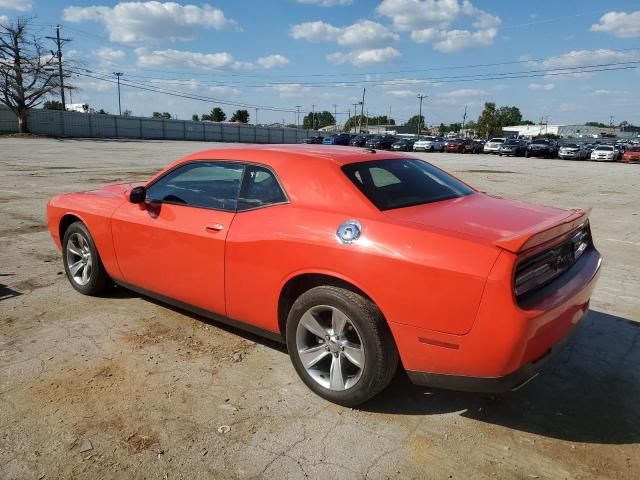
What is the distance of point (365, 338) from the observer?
2764mm

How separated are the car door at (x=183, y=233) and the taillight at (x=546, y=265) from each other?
188cm

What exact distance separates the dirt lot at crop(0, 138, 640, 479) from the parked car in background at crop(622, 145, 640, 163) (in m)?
42.1

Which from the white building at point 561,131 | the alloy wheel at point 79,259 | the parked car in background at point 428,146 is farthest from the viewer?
the white building at point 561,131

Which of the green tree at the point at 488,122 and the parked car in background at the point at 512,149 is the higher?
the green tree at the point at 488,122

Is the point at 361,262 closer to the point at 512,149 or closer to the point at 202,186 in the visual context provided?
the point at 202,186

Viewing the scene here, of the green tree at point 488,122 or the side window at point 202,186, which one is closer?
the side window at point 202,186

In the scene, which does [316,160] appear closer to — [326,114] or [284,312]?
[284,312]

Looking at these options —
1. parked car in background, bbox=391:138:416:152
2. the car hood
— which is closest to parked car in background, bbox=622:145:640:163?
parked car in background, bbox=391:138:416:152

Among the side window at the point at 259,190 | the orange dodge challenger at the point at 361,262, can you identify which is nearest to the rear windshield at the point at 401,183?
the orange dodge challenger at the point at 361,262

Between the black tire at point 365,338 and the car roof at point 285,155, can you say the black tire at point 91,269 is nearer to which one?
the car roof at point 285,155

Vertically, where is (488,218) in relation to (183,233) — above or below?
above

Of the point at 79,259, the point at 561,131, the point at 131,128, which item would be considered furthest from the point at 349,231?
the point at 561,131

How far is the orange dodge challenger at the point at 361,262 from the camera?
2.47 meters

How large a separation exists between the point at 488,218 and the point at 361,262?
855 mm
